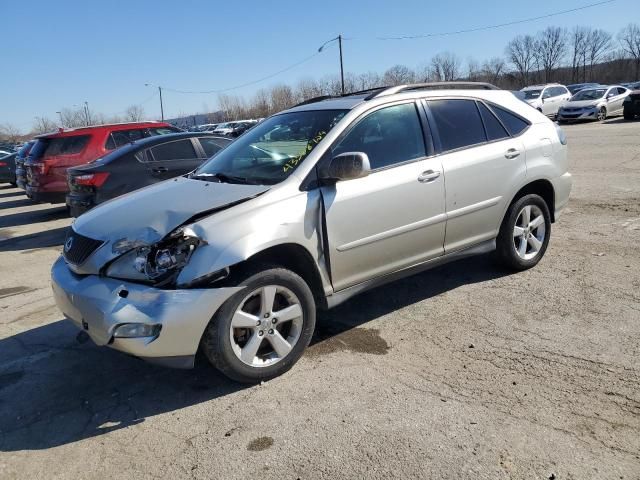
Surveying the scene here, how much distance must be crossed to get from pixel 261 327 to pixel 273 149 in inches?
61.1

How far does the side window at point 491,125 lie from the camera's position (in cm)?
477

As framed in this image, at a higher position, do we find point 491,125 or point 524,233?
point 491,125

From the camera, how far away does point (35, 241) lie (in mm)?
8820

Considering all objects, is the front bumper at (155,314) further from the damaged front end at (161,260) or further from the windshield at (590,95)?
the windshield at (590,95)

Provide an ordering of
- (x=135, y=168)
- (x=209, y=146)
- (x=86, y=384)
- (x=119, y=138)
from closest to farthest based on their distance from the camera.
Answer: (x=86, y=384) → (x=135, y=168) → (x=209, y=146) → (x=119, y=138)

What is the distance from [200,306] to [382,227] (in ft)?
5.00

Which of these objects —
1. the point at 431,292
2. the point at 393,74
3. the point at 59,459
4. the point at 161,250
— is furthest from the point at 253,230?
the point at 393,74

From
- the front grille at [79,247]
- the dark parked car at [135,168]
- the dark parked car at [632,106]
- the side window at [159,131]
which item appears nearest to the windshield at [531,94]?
the dark parked car at [632,106]

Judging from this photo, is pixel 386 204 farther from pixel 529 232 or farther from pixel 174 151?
pixel 174 151

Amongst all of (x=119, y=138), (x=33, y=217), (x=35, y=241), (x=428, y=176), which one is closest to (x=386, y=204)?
(x=428, y=176)

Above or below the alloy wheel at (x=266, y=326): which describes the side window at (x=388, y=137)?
above

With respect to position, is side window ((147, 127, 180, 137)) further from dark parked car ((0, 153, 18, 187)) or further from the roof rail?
dark parked car ((0, 153, 18, 187))

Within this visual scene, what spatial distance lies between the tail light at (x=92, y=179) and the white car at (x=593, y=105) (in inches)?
902

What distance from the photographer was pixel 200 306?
3.08 metres
